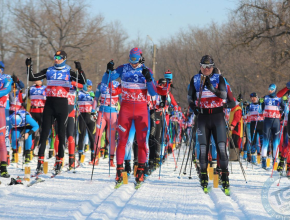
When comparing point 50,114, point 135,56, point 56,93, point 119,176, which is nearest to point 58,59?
point 56,93

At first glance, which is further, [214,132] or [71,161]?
[71,161]

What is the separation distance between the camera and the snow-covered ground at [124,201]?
541cm

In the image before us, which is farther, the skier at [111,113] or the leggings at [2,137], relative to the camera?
the skier at [111,113]

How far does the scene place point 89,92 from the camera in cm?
1483

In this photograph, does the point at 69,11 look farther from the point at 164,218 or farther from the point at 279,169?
the point at 164,218

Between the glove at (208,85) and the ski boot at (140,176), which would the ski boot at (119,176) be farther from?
the glove at (208,85)

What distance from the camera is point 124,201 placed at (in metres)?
6.42

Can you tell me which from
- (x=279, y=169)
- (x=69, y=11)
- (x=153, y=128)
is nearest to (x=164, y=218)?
(x=153, y=128)

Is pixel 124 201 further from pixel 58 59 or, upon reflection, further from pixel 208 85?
pixel 58 59

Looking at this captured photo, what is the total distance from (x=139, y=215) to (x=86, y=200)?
1068 mm

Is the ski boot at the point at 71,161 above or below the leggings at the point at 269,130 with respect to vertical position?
below

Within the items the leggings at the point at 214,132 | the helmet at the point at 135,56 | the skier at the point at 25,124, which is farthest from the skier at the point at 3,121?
the leggings at the point at 214,132

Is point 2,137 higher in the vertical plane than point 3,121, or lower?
lower

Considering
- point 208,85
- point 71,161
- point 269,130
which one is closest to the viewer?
point 208,85
